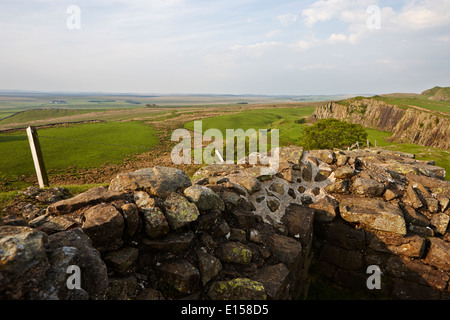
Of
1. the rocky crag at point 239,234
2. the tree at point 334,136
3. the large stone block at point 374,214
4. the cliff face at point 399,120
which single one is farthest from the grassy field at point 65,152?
the cliff face at point 399,120

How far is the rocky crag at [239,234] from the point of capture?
4.57 m

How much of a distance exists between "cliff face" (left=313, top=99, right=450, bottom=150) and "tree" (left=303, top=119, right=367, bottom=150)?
38.8 meters

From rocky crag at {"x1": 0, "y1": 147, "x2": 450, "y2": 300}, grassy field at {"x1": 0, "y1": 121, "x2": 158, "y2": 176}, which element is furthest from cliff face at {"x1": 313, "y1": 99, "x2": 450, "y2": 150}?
grassy field at {"x1": 0, "y1": 121, "x2": 158, "y2": 176}

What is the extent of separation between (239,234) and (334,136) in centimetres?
4316

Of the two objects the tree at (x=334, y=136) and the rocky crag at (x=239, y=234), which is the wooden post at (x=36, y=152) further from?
the tree at (x=334, y=136)

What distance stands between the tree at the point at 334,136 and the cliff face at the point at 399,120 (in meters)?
38.8

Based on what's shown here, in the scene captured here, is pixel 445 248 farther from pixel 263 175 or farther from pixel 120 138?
pixel 120 138

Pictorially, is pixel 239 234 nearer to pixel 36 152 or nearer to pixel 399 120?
pixel 36 152

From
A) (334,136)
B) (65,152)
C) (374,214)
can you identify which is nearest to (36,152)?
(374,214)

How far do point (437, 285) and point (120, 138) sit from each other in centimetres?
6116

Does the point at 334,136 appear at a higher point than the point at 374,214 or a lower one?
lower

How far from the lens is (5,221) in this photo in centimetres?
556

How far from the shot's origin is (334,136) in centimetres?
4469

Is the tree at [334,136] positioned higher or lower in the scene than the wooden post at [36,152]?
lower
